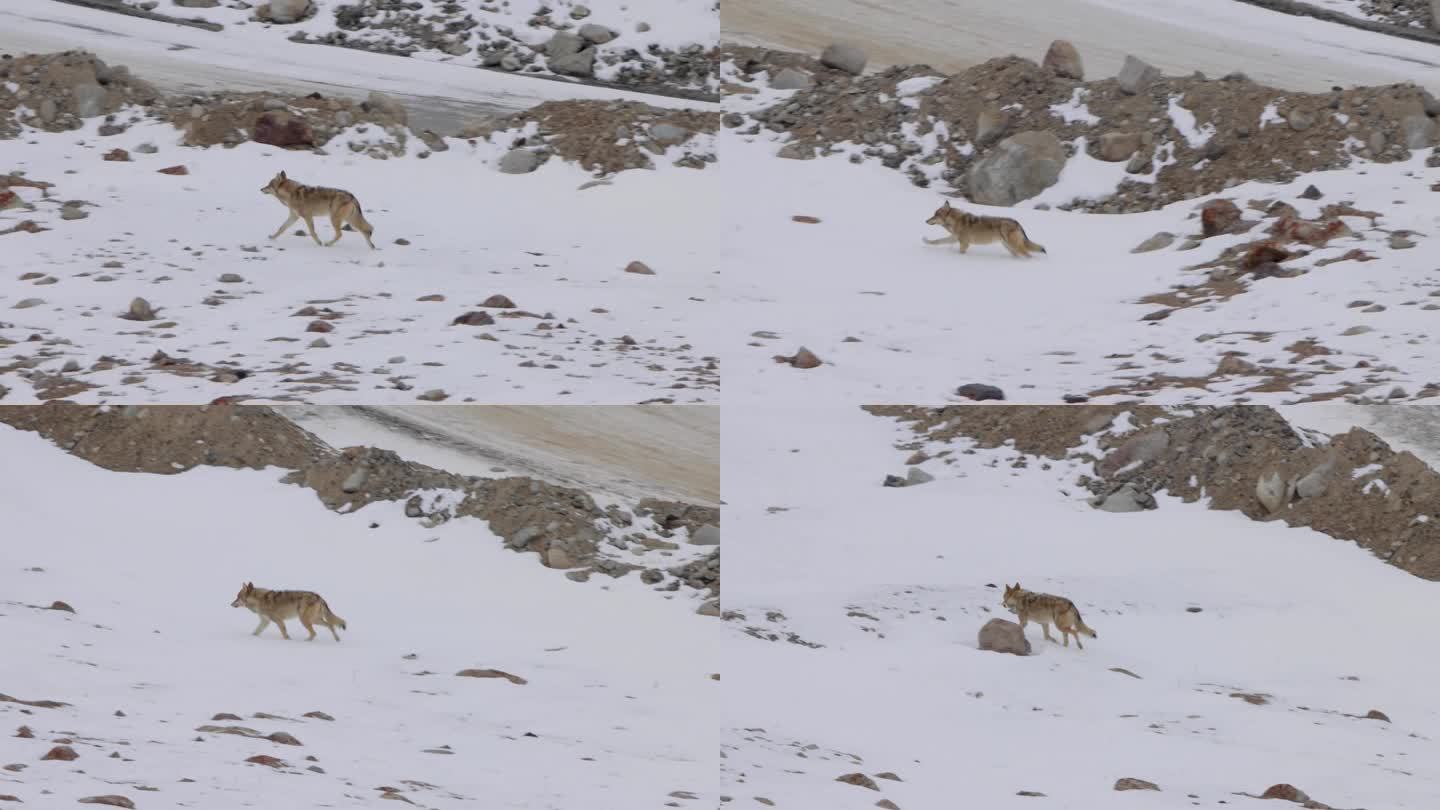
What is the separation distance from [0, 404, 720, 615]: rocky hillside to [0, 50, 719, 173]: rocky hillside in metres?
4.18

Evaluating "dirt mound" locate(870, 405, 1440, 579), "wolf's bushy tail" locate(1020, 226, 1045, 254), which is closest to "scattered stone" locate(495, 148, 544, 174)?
"dirt mound" locate(870, 405, 1440, 579)

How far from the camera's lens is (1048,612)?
39.5ft

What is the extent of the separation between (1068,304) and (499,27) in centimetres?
1308

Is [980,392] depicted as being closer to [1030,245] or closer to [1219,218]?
[1030,245]

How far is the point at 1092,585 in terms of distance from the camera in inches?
523

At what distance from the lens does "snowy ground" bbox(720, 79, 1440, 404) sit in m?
12.9

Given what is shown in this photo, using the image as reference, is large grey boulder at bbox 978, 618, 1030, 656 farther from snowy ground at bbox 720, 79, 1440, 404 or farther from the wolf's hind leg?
the wolf's hind leg

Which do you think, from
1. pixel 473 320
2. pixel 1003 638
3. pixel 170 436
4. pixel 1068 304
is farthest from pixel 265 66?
pixel 1003 638

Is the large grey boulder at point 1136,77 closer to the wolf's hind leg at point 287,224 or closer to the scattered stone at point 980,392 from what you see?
the scattered stone at point 980,392

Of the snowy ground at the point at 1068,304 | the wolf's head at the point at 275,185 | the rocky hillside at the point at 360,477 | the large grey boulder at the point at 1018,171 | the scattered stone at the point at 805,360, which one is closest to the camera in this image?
the snowy ground at the point at 1068,304

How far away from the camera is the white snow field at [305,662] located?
8078mm

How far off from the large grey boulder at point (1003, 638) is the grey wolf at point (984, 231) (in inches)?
202

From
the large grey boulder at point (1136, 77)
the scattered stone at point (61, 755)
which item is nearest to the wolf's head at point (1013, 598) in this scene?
the scattered stone at point (61, 755)

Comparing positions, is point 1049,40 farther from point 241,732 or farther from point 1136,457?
point 241,732
